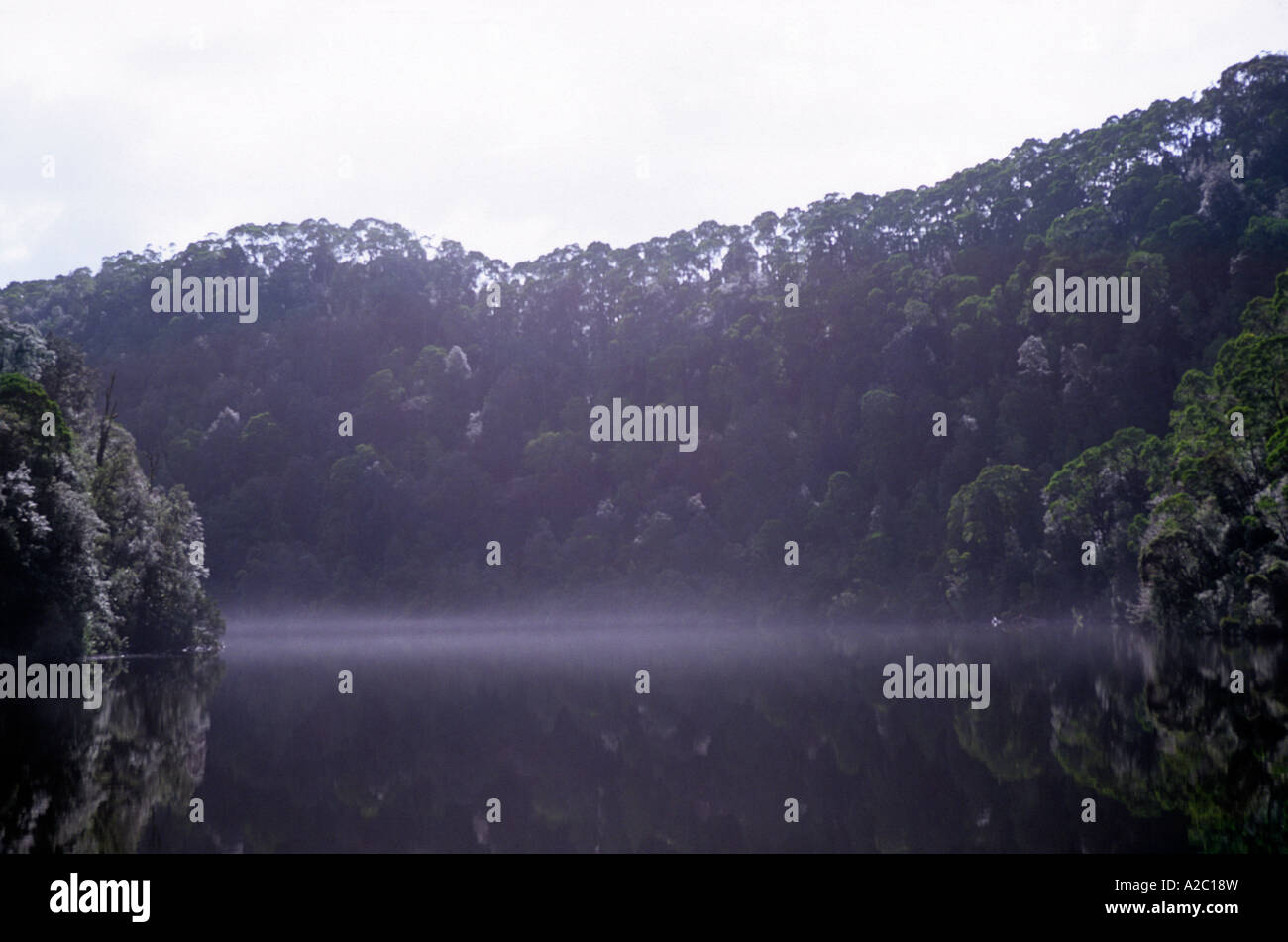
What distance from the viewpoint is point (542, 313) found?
117938 mm

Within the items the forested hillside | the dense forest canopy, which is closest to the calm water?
the forested hillside

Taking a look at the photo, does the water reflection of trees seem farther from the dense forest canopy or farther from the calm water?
the dense forest canopy

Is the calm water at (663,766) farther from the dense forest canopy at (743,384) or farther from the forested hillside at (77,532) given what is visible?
the dense forest canopy at (743,384)

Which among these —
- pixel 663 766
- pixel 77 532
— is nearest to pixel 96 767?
pixel 663 766

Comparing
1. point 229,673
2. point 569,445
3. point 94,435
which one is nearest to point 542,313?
point 569,445

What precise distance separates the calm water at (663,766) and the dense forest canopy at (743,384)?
43.8 metres

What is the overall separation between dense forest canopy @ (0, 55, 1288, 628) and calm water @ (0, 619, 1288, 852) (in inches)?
1723

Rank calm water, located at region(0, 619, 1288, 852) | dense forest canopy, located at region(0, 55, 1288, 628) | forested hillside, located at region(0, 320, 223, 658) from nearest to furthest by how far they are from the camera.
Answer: calm water, located at region(0, 619, 1288, 852) < forested hillside, located at region(0, 320, 223, 658) < dense forest canopy, located at region(0, 55, 1288, 628)

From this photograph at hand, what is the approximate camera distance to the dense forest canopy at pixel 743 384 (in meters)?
80.1

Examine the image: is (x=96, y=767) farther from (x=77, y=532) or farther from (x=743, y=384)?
(x=743, y=384)

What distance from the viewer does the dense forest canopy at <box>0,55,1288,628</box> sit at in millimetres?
80125

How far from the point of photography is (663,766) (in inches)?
574

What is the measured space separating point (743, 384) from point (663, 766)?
90.6m
